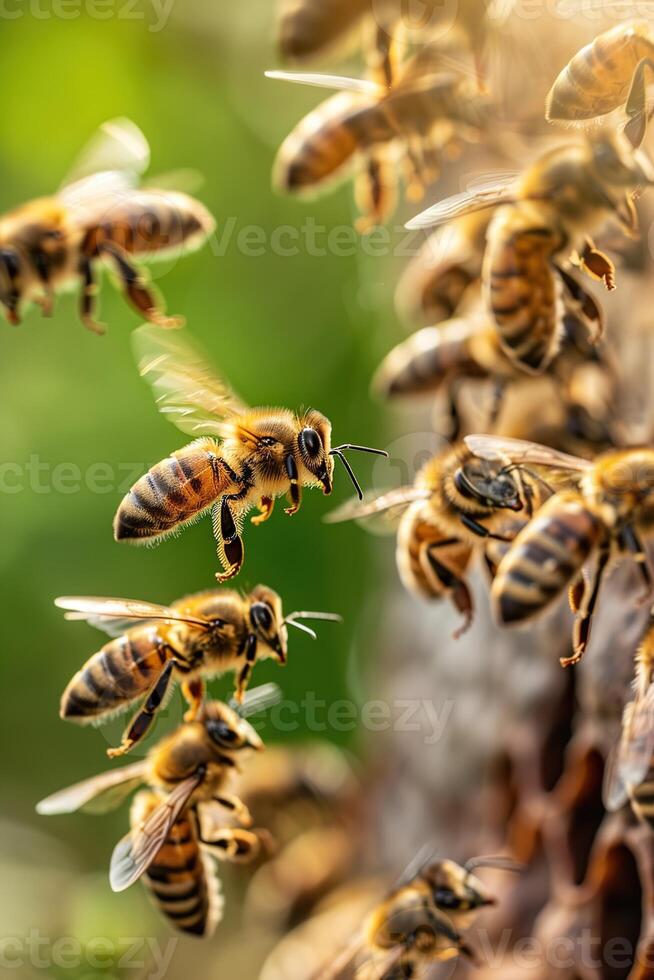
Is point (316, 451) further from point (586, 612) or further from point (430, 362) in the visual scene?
point (430, 362)

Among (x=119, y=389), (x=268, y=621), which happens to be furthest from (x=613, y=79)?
(x=119, y=389)

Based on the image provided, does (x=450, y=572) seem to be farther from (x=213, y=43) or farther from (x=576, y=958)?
(x=213, y=43)

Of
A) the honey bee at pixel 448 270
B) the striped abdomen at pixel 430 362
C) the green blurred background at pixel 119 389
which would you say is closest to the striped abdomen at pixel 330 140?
the honey bee at pixel 448 270

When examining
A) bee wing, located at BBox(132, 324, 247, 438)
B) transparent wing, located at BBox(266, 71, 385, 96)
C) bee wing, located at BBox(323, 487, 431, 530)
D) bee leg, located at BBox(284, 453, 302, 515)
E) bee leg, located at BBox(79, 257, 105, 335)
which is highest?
transparent wing, located at BBox(266, 71, 385, 96)

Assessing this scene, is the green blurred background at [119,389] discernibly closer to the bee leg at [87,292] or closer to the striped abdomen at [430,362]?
the striped abdomen at [430,362]

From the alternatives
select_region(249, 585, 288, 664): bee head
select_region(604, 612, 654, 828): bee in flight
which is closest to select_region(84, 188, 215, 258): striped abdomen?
select_region(249, 585, 288, 664): bee head

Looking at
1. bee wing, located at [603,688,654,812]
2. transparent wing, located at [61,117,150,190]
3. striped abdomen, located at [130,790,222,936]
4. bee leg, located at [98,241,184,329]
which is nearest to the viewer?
bee wing, located at [603,688,654,812]

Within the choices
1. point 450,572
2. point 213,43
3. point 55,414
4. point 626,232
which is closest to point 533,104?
point 626,232

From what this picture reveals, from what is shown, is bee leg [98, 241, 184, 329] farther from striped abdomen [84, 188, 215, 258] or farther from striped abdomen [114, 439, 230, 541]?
striped abdomen [114, 439, 230, 541]

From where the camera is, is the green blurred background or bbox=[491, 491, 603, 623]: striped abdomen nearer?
bbox=[491, 491, 603, 623]: striped abdomen
